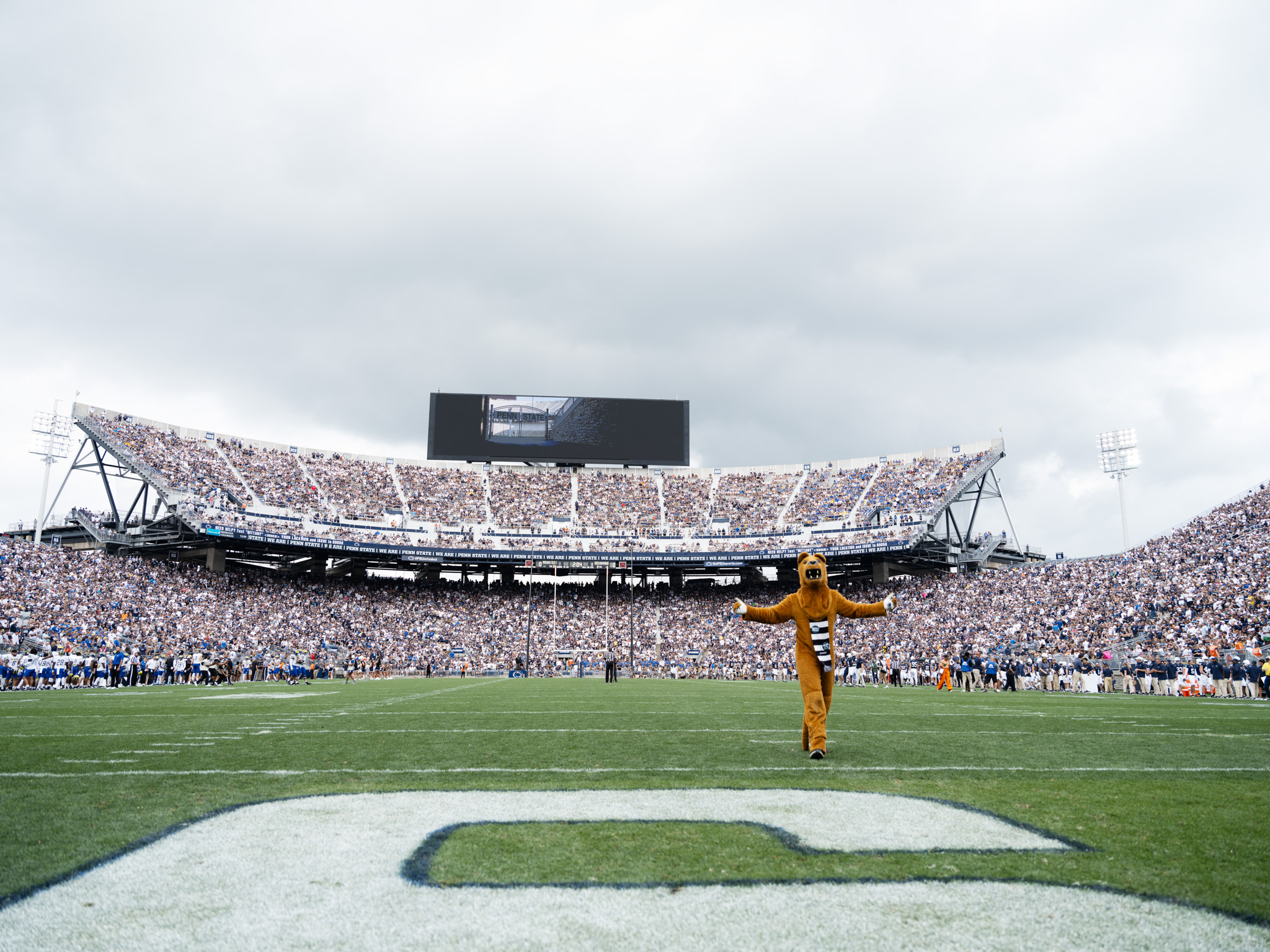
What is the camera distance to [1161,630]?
28.9 m

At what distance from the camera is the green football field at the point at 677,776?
11.9 ft

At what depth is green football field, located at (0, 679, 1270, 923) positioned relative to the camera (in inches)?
143

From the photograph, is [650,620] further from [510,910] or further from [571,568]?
[510,910]

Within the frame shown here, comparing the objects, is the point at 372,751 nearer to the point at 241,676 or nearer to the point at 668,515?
the point at 241,676

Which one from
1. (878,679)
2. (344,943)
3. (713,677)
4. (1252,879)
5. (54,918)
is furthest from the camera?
(713,677)

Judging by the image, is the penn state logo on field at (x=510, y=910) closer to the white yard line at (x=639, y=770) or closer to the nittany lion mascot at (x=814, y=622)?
the white yard line at (x=639, y=770)

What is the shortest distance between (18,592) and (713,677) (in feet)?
105

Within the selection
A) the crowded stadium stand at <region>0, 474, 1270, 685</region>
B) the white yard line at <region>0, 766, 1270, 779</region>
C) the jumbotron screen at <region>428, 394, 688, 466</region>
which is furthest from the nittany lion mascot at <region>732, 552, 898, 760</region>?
the jumbotron screen at <region>428, 394, 688, 466</region>

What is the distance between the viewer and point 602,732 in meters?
10.9

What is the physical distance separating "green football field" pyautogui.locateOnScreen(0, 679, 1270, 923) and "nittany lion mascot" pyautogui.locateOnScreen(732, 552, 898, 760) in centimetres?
48

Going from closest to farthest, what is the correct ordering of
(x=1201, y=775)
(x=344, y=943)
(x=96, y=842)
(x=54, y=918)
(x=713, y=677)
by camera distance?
1. (x=344, y=943)
2. (x=54, y=918)
3. (x=96, y=842)
4. (x=1201, y=775)
5. (x=713, y=677)

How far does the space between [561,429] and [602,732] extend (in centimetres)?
4452

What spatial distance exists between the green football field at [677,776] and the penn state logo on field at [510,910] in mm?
186

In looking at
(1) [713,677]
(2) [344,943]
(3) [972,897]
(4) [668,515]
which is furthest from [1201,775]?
(4) [668,515]
